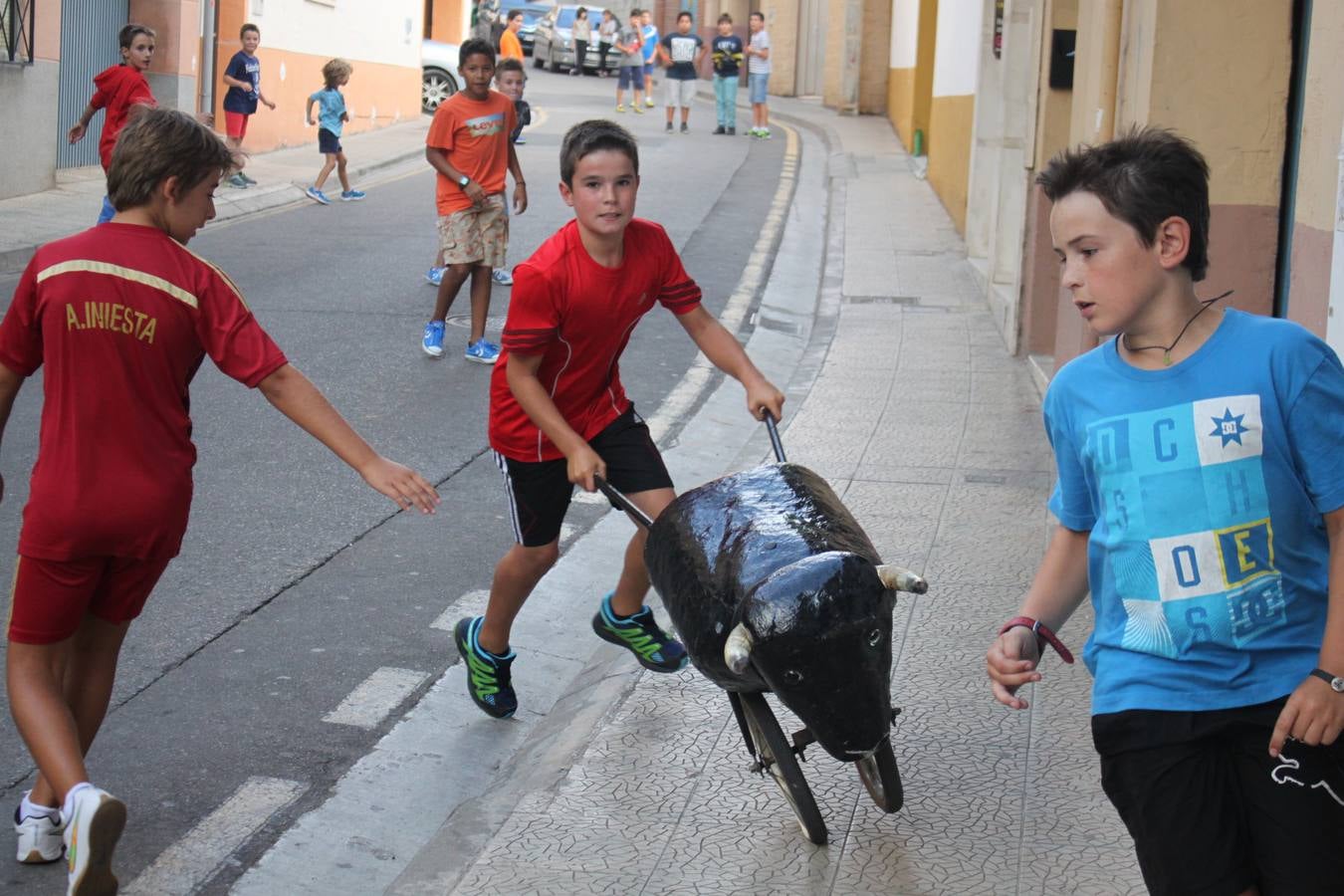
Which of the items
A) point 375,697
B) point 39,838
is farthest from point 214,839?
point 375,697

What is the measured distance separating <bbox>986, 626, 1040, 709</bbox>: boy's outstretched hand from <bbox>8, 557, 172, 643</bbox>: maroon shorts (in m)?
2.03

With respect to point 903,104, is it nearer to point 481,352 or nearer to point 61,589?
point 481,352

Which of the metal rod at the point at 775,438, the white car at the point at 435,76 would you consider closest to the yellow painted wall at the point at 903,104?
the white car at the point at 435,76

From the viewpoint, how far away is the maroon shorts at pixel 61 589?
12.3 ft

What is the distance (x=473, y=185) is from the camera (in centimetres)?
1032

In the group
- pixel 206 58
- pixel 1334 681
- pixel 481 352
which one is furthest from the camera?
pixel 206 58

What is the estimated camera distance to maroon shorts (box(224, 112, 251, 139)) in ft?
61.0

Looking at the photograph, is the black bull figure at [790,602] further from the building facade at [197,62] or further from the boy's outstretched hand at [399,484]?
the building facade at [197,62]

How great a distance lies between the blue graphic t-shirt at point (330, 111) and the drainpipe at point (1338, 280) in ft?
45.7

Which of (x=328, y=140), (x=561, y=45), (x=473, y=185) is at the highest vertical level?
(x=561, y=45)

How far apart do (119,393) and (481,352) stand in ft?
20.8

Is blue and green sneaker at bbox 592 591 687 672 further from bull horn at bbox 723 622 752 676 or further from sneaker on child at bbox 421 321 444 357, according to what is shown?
sneaker on child at bbox 421 321 444 357

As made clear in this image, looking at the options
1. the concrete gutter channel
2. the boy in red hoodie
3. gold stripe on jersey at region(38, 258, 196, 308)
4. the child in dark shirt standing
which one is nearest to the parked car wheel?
the child in dark shirt standing

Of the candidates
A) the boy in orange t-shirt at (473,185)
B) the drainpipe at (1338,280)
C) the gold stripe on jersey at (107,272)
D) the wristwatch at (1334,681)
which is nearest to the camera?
the wristwatch at (1334,681)
